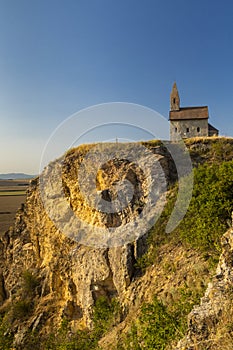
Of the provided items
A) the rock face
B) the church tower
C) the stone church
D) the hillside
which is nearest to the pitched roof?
the stone church

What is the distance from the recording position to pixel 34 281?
86.7ft

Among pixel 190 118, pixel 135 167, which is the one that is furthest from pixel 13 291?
pixel 190 118

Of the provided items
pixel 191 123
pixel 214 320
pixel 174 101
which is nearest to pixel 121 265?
pixel 214 320

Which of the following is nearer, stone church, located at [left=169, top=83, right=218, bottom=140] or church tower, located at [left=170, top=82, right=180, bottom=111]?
stone church, located at [left=169, top=83, right=218, bottom=140]

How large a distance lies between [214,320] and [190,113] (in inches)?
1099

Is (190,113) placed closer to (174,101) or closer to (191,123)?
(191,123)

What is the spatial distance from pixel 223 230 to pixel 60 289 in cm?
1700

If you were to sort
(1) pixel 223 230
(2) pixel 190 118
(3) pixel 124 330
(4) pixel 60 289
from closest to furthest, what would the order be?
(1) pixel 223 230
(3) pixel 124 330
(4) pixel 60 289
(2) pixel 190 118

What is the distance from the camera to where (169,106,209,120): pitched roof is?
102 ft

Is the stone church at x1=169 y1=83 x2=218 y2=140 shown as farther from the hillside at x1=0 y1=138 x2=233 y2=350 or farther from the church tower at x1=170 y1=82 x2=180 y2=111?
the hillside at x1=0 y1=138 x2=233 y2=350

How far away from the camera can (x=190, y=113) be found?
32.0 metres

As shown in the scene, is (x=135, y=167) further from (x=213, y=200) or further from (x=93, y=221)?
(x=213, y=200)

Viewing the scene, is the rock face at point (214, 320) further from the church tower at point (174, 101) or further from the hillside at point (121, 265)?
the church tower at point (174, 101)

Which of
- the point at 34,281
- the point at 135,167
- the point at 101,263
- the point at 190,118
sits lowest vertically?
the point at 34,281
